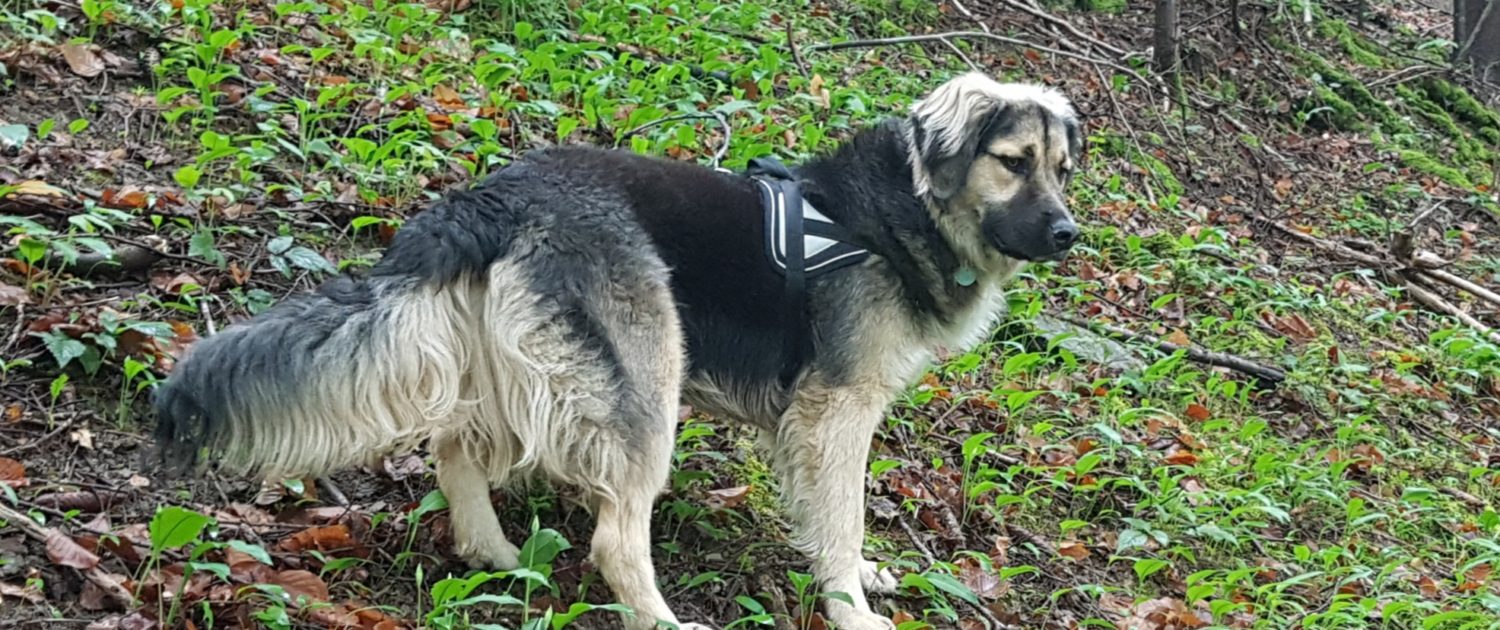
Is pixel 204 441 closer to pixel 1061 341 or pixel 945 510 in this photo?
pixel 945 510

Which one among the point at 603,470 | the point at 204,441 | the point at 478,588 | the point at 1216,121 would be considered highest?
the point at 204,441

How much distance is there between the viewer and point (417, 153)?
572 centimetres

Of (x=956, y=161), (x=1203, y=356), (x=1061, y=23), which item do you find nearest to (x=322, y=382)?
(x=956, y=161)

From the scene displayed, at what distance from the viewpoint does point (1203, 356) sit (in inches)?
277

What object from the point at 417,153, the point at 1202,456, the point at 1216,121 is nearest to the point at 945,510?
the point at 1202,456

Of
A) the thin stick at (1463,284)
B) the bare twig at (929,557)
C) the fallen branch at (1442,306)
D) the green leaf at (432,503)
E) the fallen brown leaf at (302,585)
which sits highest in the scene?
the fallen brown leaf at (302,585)

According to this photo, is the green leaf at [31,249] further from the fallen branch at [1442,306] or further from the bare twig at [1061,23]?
the fallen branch at [1442,306]

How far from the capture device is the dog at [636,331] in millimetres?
3381

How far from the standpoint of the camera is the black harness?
431 centimetres

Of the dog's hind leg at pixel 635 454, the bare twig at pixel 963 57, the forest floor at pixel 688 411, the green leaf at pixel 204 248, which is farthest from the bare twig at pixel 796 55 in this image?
the dog's hind leg at pixel 635 454

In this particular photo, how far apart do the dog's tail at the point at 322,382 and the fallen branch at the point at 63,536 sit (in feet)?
1.21

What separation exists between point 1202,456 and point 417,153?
13.3ft

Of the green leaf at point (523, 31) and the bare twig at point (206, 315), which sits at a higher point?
the green leaf at point (523, 31)

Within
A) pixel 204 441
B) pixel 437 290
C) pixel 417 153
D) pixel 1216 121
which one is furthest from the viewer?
pixel 1216 121
